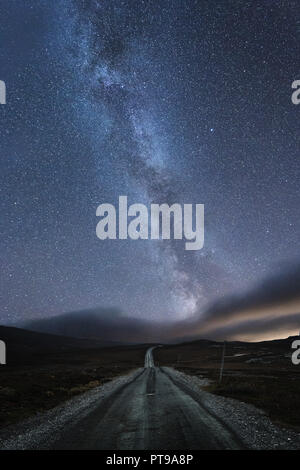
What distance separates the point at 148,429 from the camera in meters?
13.0

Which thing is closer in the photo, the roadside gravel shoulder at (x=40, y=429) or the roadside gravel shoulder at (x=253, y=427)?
the roadside gravel shoulder at (x=253, y=427)

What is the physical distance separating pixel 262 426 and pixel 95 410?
934 cm

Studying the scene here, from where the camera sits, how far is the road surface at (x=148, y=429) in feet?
36.0

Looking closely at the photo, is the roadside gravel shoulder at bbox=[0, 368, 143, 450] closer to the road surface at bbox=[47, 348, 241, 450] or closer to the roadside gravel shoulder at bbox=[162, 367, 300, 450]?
the road surface at bbox=[47, 348, 241, 450]

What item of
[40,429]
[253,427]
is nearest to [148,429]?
[253,427]

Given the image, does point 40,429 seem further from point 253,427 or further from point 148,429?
point 253,427

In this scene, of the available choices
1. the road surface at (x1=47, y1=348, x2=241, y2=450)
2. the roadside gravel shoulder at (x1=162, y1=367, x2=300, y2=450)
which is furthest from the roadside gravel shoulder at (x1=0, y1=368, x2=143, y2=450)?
the roadside gravel shoulder at (x1=162, y1=367, x2=300, y2=450)

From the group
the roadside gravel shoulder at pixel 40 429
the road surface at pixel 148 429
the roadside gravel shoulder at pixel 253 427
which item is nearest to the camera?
the road surface at pixel 148 429

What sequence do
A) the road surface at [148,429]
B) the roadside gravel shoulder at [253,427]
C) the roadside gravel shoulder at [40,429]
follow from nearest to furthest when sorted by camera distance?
the road surface at [148,429] → the roadside gravel shoulder at [253,427] → the roadside gravel shoulder at [40,429]

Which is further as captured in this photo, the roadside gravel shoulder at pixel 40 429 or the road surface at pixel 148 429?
the roadside gravel shoulder at pixel 40 429

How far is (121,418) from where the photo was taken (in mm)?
15406

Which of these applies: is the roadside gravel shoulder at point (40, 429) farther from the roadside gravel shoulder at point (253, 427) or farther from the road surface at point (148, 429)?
the roadside gravel shoulder at point (253, 427)

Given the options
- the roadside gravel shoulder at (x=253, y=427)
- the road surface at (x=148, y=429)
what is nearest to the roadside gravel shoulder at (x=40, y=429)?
the road surface at (x=148, y=429)
